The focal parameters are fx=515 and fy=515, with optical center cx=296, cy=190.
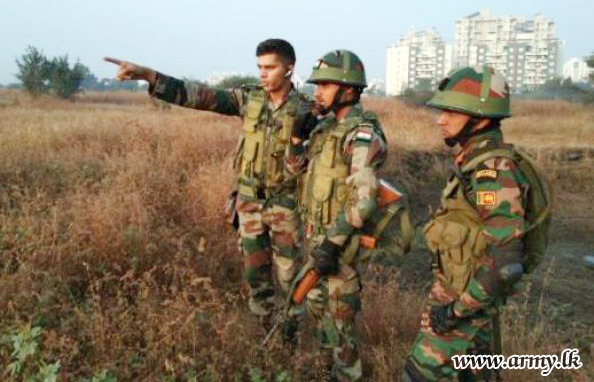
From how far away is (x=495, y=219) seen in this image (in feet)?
6.39

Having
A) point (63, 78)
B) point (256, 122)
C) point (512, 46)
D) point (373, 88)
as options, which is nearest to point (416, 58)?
point (512, 46)

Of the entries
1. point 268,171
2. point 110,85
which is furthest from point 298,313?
point 110,85

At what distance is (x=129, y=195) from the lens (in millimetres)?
4402

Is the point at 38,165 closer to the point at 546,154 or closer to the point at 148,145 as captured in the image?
the point at 148,145

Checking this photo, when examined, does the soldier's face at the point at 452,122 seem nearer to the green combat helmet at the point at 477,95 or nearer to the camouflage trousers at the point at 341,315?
the green combat helmet at the point at 477,95

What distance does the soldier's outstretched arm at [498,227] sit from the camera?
192 cm

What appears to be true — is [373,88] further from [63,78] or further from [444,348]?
[444,348]

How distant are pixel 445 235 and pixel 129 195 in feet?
9.98

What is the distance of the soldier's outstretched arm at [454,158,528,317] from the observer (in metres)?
1.92

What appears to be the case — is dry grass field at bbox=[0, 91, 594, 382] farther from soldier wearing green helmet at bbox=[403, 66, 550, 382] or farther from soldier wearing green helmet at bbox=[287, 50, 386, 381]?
soldier wearing green helmet at bbox=[403, 66, 550, 382]

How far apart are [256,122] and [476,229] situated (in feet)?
5.38

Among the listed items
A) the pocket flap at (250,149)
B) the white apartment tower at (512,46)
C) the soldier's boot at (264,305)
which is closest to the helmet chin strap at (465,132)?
the pocket flap at (250,149)

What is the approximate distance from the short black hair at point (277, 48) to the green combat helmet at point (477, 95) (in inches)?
47.5

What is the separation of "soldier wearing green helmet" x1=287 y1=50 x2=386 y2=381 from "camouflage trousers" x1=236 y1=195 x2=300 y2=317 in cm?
37
